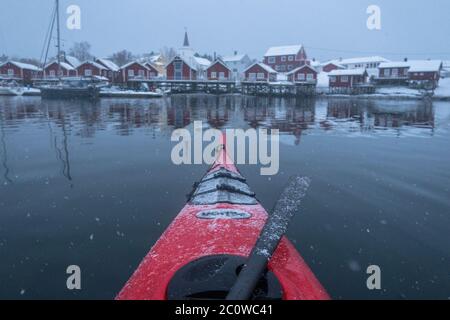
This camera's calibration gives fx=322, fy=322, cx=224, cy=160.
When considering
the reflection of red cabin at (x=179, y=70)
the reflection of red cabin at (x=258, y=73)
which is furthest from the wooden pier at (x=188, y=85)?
the reflection of red cabin at (x=258, y=73)

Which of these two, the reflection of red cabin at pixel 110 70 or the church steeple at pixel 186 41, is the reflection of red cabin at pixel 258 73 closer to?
the reflection of red cabin at pixel 110 70

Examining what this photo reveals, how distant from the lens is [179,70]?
59.4 metres

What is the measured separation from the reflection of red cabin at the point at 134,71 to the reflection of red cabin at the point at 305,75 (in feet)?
91.7

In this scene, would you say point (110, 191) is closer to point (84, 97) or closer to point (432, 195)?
point (432, 195)

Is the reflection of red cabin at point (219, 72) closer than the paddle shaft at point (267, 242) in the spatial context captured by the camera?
No

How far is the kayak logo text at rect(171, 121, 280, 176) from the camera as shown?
1004 centimetres

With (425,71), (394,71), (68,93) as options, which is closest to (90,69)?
(68,93)

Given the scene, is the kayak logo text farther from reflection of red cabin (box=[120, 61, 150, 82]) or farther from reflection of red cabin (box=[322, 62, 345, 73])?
reflection of red cabin (box=[322, 62, 345, 73])

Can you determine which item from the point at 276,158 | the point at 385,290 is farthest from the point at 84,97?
the point at 385,290

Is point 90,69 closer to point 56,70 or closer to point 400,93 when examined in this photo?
point 56,70

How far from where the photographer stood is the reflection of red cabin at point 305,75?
6034 cm

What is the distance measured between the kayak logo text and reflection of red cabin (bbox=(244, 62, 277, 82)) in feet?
155

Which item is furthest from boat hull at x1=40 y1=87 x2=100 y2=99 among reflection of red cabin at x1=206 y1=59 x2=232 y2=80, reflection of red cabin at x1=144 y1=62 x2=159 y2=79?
reflection of red cabin at x1=206 y1=59 x2=232 y2=80

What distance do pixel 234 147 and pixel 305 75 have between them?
174ft
